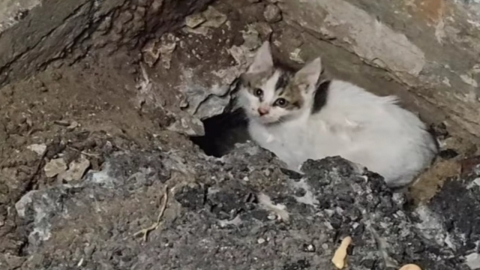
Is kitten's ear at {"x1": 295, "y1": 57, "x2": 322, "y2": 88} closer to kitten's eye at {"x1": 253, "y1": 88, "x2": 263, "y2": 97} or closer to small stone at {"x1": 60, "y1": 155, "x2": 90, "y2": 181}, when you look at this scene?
kitten's eye at {"x1": 253, "y1": 88, "x2": 263, "y2": 97}

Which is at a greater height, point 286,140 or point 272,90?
point 272,90

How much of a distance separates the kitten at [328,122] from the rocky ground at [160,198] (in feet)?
0.46

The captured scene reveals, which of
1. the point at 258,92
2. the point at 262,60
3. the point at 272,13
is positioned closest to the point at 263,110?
the point at 258,92

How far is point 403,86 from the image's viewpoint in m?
2.38

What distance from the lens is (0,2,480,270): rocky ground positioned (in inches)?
72.6

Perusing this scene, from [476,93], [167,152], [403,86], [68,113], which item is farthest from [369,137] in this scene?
[68,113]

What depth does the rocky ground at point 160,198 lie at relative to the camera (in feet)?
6.05

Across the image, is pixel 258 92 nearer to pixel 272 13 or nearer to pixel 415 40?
pixel 272 13

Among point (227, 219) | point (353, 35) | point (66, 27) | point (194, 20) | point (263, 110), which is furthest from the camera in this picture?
point (263, 110)

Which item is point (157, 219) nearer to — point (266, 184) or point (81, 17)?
point (266, 184)

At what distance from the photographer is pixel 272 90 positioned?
2559mm

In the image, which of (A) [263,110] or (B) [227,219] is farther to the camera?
(A) [263,110]

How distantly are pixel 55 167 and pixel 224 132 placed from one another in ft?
2.95

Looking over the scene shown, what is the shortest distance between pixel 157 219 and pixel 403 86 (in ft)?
2.81
